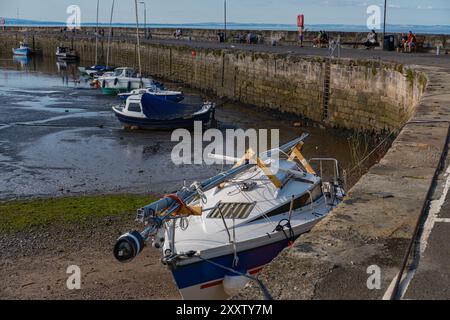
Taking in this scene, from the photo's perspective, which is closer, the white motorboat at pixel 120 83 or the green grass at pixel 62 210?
the green grass at pixel 62 210

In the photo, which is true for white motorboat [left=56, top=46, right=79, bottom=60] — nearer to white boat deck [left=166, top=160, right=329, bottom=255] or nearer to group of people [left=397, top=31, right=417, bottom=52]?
group of people [left=397, top=31, right=417, bottom=52]

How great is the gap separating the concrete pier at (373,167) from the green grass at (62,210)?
19.7 feet

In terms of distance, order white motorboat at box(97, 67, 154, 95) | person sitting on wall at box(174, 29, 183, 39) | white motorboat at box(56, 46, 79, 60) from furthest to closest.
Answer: white motorboat at box(56, 46, 79, 60) → person sitting on wall at box(174, 29, 183, 39) → white motorboat at box(97, 67, 154, 95)

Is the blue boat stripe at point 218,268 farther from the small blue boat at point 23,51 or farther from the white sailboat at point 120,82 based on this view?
the small blue boat at point 23,51

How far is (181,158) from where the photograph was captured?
711 inches

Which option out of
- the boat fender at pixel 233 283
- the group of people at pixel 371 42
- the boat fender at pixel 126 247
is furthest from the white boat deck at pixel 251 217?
the group of people at pixel 371 42

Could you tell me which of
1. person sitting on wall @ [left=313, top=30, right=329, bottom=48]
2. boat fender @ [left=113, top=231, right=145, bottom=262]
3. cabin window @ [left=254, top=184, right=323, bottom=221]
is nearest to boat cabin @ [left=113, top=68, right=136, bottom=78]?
person sitting on wall @ [left=313, top=30, right=329, bottom=48]

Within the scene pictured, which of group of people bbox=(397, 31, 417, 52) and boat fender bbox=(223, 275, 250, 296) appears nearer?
boat fender bbox=(223, 275, 250, 296)

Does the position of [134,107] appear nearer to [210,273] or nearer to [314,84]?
[314,84]

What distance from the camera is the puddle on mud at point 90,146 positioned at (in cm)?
1497

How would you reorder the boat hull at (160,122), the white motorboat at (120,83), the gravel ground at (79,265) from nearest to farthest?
1. the gravel ground at (79,265)
2. the boat hull at (160,122)
3. the white motorboat at (120,83)

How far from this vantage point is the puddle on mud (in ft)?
49.1

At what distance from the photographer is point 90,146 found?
774 inches
